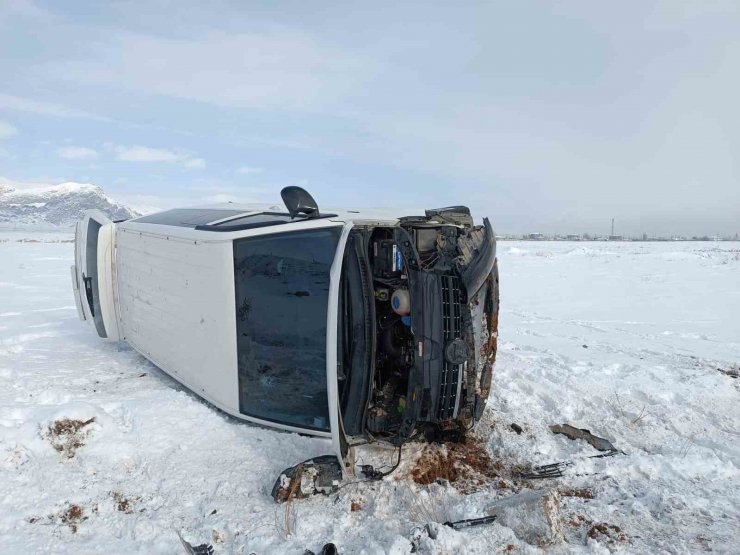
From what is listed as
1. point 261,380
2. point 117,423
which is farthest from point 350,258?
point 117,423

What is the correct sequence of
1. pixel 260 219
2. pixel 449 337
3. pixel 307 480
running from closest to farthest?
pixel 307 480
pixel 449 337
pixel 260 219

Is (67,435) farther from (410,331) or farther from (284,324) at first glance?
(410,331)

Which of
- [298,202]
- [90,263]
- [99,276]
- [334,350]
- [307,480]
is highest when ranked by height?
[298,202]

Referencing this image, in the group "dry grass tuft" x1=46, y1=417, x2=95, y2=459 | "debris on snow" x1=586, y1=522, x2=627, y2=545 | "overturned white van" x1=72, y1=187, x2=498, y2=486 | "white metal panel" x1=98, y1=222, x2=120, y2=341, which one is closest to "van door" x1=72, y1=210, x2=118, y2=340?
"white metal panel" x1=98, y1=222, x2=120, y2=341

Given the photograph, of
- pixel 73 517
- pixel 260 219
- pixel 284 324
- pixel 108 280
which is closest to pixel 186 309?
pixel 260 219

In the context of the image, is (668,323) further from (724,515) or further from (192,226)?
(192,226)

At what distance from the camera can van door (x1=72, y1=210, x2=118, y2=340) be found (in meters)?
6.21

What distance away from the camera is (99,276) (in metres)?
6.20

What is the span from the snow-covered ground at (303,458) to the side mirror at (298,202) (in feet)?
6.28

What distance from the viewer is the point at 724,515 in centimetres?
313

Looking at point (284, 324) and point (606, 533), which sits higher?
point (284, 324)

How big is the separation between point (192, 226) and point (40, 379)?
2353 millimetres

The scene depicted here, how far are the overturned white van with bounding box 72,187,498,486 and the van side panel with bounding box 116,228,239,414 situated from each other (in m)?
0.02

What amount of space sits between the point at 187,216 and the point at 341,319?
8.81 ft
